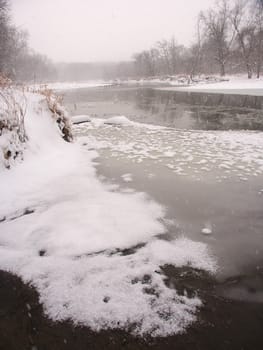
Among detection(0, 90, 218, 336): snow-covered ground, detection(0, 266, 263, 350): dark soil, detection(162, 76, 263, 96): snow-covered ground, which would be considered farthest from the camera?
detection(162, 76, 263, 96): snow-covered ground

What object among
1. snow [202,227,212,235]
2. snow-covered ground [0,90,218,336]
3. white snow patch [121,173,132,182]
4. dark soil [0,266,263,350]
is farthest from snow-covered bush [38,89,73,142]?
dark soil [0,266,263,350]

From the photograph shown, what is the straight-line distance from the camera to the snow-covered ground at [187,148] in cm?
494

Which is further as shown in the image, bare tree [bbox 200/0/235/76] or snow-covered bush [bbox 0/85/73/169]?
bare tree [bbox 200/0/235/76]

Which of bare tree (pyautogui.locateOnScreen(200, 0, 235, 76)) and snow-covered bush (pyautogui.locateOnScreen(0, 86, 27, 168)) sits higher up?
bare tree (pyautogui.locateOnScreen(200, 0, 235, 76))

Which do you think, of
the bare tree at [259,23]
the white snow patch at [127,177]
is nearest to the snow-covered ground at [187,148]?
the white snow patch at [127,177]

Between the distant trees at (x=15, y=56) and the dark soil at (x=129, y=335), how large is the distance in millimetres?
5742

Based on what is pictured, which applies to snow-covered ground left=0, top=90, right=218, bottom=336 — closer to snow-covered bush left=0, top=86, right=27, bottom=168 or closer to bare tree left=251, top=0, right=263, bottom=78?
snow-covered bush left=0, top=86, right=27, bottom=168

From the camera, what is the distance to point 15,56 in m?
40.3

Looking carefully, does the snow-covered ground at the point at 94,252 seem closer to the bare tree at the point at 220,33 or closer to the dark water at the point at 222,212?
the dark water at the point at 222,212

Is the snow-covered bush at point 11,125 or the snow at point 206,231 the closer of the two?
the snow at point 206,231

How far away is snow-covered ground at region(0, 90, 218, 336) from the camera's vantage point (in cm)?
189

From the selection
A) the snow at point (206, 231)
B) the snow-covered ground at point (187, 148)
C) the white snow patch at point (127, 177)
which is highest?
the snow-covered ground at point (187, 148)

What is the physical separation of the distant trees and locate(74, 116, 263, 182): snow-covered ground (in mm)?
3536

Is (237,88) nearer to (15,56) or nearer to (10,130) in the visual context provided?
(10,130)
